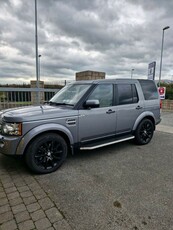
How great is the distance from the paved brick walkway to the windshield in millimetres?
1774

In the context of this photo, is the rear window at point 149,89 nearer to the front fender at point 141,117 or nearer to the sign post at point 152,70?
the front fender at point 141,117

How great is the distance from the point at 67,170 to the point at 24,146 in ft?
3.36

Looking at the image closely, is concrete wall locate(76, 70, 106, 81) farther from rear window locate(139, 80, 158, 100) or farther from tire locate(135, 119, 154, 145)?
tire locate(135, 119, 154, 145)

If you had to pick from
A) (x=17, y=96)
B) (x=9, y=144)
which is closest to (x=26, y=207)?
(x=9, y=144)

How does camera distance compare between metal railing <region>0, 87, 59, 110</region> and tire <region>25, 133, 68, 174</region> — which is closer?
tire <region>25, 133, 68, 174</region>

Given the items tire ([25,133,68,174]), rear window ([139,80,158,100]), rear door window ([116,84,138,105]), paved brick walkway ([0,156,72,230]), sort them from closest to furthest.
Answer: paved brick walkway ([0,156,72,230]) < tire ([25,133,68,174]) < rear door window ([116,84,138,105]) < rear window ([139,80,158,100])

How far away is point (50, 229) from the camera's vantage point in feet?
6.32

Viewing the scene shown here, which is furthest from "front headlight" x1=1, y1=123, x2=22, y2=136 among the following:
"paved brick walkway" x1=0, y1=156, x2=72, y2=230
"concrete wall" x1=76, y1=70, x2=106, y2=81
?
"concrete wall" x1=76, y1=70, x2=106, y2=81

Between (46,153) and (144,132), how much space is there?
3065 mm

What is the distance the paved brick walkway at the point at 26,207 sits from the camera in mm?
1995

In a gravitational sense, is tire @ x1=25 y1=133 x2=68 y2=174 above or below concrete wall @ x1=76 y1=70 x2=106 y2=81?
below

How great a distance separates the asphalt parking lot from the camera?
206cm

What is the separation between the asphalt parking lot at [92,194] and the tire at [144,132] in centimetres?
84

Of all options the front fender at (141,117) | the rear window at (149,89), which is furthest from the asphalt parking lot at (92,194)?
the rear window at (149,89)
